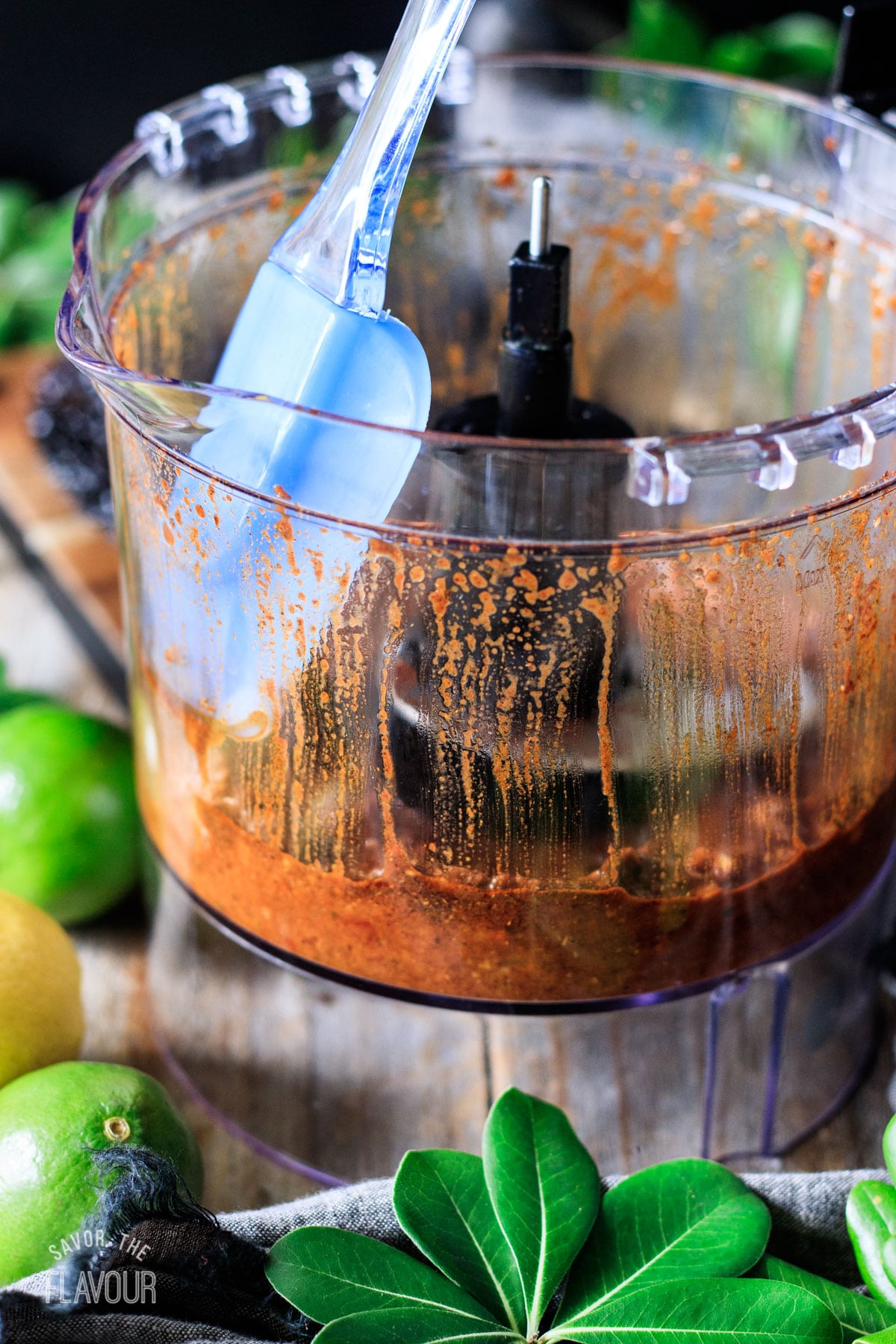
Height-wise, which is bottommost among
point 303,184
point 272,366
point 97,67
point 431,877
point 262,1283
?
point 262,1283

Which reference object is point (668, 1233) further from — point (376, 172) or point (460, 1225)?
point (376, 172)

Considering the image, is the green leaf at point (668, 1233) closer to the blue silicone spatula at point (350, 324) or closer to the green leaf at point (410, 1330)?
the green leaf at point (410, 1330)

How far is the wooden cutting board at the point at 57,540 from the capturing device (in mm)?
777

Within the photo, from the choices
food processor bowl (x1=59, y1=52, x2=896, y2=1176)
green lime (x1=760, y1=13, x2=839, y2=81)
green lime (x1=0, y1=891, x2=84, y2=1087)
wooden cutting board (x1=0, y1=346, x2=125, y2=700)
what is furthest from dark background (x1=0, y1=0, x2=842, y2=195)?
green lime (x1=0, y1=891, x2=84, y2=1087)

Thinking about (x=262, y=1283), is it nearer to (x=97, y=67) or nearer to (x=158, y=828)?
(x=158, y=828)

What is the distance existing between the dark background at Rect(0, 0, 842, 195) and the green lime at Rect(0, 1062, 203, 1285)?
1.01m

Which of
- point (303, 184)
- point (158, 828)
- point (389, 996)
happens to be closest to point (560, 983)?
point (389, 996)

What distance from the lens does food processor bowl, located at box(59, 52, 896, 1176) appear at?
1.34 feet

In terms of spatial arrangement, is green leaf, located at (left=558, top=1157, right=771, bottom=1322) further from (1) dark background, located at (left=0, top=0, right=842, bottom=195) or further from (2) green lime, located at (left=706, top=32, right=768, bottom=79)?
(1) dark background, located at (left=0, top=0, right=842, bottom=195)

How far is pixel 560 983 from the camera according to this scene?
0.47 m

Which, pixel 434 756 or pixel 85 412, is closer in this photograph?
pixel 434 756

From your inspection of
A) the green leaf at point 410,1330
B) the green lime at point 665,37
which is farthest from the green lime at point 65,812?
the green lime at point 665,37

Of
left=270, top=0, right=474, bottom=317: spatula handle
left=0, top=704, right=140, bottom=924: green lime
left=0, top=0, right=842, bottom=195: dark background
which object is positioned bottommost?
left=0, top=704, right=140, bottom=924: green lime

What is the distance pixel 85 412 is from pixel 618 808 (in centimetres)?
50
